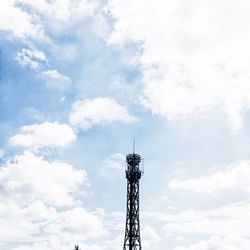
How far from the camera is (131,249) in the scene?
350 ft

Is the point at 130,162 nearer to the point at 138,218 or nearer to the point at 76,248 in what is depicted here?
the point at 138,218

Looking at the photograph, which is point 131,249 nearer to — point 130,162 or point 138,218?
point 138,218

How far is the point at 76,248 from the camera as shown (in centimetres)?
10806

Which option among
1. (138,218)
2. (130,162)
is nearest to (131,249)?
(138,218)

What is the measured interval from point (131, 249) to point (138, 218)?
22.5ft

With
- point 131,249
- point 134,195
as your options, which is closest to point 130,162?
point 134,195

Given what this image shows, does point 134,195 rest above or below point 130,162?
below

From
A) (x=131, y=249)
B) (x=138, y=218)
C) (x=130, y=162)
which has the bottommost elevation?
(x=131, y=249)

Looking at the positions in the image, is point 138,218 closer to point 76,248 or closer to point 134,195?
point 134,195

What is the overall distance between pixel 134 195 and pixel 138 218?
505cm

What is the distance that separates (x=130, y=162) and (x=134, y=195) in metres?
7.42

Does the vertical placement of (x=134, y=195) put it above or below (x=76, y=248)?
above

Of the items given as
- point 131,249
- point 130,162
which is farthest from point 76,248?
point 130,162

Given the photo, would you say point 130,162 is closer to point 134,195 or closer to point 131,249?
point 134,195
